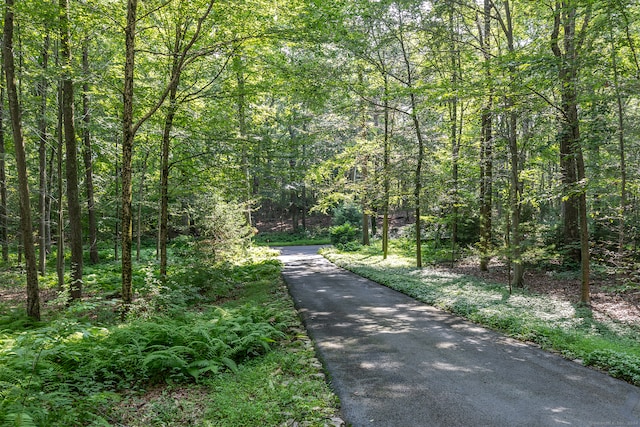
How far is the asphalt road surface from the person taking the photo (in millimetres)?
3791

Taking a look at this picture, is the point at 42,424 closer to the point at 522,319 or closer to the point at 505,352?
the point at 505,352

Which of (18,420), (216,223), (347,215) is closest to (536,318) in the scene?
(18,420)

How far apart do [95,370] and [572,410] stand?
5514 mm

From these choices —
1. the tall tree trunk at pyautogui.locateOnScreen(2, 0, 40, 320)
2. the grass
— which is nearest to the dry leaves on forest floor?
the tall tree trunk at pyautogui.locateOnScreen(2, 0, 40, 320)

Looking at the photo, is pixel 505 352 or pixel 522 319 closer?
pixel 505 352

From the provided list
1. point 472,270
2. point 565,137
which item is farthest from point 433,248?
point 565,137

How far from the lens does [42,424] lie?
331 centimetres

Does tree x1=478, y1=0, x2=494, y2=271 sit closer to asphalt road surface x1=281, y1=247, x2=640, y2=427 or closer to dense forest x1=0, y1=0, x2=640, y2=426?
dense forest x1=0, y1=0, x2=640, y2=426

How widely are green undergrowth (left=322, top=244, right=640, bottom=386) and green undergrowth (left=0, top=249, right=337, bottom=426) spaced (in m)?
3.83

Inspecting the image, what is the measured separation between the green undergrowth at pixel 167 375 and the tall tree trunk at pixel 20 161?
2.24 meters

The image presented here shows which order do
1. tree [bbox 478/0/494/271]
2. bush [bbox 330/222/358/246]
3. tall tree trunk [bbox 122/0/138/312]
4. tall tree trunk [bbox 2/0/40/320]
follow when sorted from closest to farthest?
1. tall tree trunk [bbox 122/0/138/312]
2. tall tree trunk [bbox 2/0/40/320]
3. tree [bbox 478/0/494/271]
4. bush [bbox 330/222/358/246]

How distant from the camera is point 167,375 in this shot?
490cm

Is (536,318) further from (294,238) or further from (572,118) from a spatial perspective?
(294,238)

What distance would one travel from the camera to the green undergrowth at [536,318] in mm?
5348
